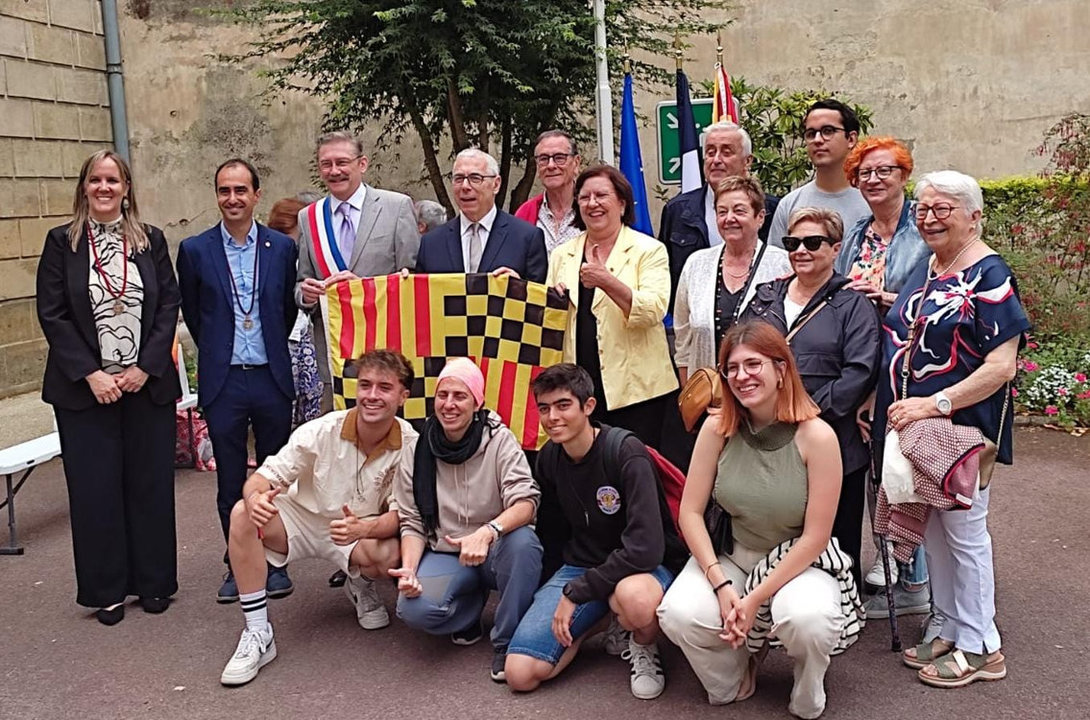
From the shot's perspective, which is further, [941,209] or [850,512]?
[850,512]

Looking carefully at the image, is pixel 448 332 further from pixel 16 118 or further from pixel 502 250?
pixel 16 118

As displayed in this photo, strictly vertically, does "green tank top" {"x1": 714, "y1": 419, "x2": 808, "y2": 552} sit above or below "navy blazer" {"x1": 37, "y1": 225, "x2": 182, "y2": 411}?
below

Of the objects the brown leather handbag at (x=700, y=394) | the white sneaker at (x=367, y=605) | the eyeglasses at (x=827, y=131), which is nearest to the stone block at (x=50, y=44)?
the white sneaker at (x=367, y=605)

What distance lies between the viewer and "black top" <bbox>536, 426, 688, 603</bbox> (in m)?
3.74

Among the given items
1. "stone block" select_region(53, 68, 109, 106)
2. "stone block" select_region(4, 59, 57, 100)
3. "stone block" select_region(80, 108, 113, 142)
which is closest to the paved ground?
"stone block" select_region(4, 59, 57, 100)

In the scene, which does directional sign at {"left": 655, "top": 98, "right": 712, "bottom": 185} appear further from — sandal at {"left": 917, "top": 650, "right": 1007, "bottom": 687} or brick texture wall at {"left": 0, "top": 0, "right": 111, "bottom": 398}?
brick texture wall at {"left": 0, "top": 0, "right": 111, "bottom": 398}

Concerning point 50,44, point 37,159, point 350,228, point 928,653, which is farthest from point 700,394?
point 50,44

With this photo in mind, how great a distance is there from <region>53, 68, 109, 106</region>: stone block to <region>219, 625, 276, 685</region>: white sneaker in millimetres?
7441

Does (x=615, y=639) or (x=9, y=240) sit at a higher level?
(x=9, y=240)

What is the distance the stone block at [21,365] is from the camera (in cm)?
920

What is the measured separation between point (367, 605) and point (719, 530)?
5.17 feet

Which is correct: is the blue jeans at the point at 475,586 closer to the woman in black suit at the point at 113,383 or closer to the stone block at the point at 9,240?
the woman in black suit at the point at 113,383

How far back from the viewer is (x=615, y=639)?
13.3 ft

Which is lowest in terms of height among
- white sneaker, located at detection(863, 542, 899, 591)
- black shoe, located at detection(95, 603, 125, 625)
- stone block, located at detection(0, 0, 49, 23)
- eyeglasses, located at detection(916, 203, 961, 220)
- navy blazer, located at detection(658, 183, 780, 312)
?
black shoe, located at detection(95, 603, 125, 625)
